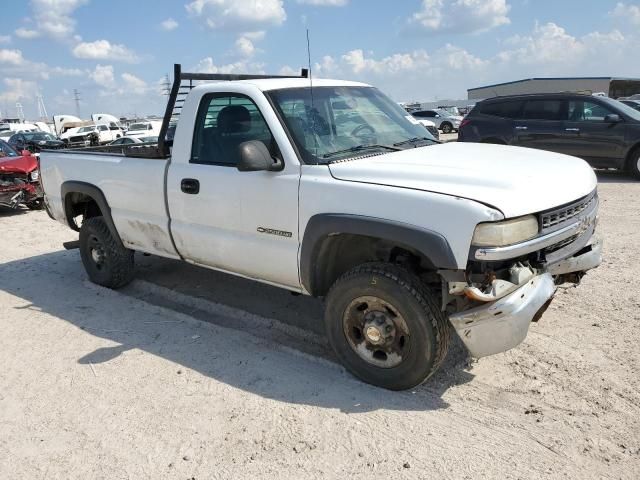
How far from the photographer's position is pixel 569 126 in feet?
35.7

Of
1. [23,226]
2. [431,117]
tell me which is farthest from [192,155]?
[431,117]

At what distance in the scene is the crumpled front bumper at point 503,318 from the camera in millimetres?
2924

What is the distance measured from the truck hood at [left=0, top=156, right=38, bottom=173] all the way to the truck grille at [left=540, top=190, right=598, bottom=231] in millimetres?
10157

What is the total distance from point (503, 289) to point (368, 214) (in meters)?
0.87

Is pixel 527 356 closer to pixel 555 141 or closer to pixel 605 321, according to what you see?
pixel 605 321

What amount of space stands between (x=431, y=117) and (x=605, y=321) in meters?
30.3

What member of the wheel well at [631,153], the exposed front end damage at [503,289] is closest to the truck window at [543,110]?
the wheel well at [631,153]

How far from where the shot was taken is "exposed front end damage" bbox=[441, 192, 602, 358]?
292 centimetres

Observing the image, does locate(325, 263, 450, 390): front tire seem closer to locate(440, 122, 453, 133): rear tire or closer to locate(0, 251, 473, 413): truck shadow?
locate(0, 251, 473, 413): truck shadow

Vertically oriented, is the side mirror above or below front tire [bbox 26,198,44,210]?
above

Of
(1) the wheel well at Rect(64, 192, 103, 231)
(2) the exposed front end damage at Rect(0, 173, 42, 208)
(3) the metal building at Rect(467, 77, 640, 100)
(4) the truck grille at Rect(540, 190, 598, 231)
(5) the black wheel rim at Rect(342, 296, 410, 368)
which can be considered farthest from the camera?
(3) the metal building at Rect(467, 77, 640, 100)

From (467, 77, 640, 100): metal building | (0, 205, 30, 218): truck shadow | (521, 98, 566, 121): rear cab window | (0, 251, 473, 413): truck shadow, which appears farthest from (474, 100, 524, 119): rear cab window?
(467, 77, 640, 100): metal building

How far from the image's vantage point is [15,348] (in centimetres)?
440

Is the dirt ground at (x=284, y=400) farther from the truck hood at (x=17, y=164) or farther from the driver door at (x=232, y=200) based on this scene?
the truck hood at (x=17, y=164)
